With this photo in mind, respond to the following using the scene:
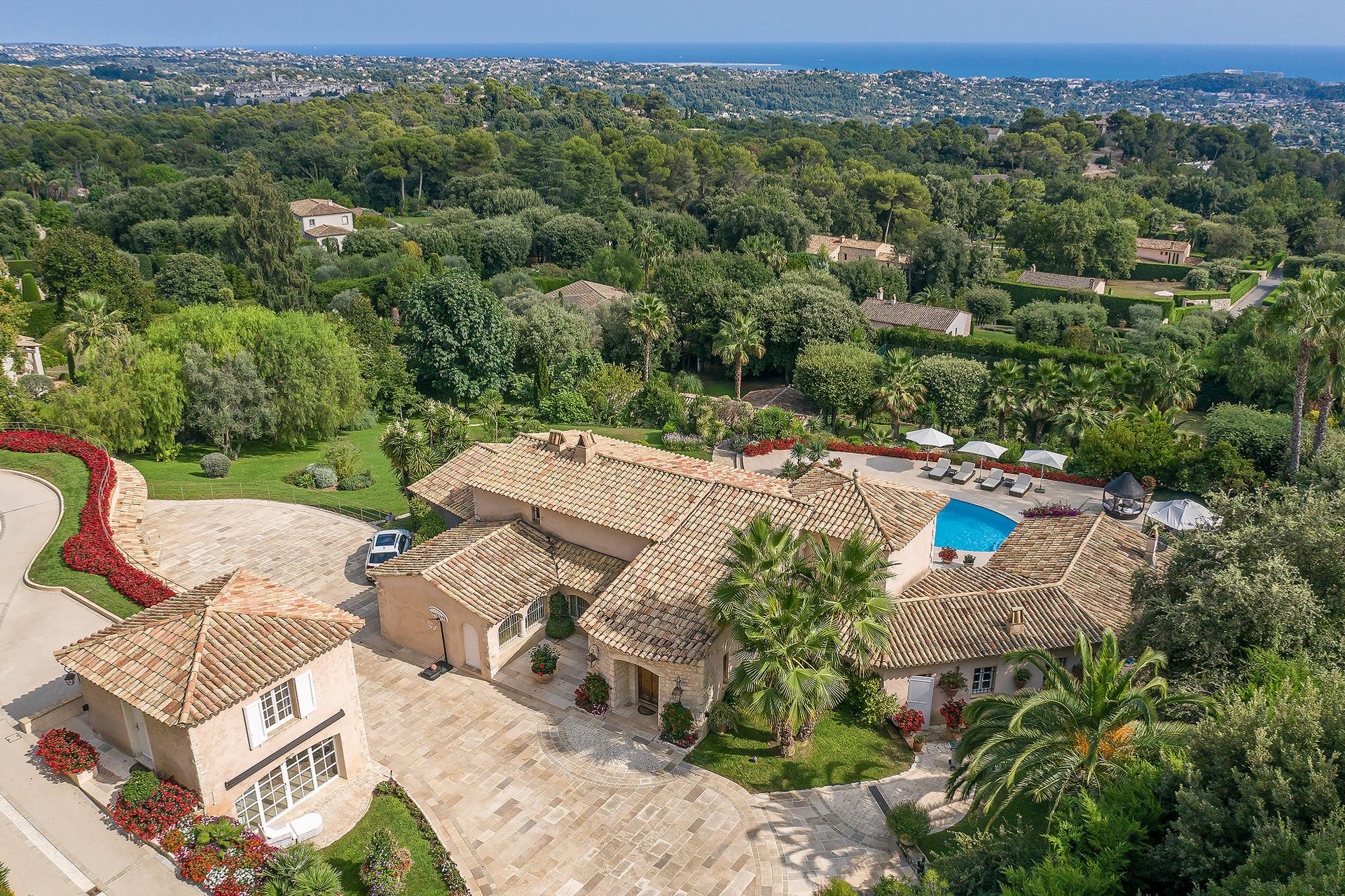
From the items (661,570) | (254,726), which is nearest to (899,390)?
(661,570)

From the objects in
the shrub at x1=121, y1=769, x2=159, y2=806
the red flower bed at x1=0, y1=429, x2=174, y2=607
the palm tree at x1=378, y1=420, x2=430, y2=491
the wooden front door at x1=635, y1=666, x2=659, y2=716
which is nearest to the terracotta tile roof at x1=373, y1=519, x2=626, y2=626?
the wooden front door at x1=635, y1=666, x2=659, y2=716

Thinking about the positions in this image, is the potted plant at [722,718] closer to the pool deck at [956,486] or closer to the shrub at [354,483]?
the pool deck at [956,486]

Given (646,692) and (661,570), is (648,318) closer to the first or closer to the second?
(661,570)

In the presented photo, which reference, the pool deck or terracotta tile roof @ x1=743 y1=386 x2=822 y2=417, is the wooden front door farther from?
terracotta tile roof @ x1=743 y1=386 x2=822 y2=417

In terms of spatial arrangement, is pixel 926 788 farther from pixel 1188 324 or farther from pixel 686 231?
pixel 686 231

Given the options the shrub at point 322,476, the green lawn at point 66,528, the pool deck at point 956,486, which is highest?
the green lawn at point 66,528

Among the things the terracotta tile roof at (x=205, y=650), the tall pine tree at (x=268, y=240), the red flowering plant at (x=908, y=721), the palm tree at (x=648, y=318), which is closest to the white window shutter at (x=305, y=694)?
the terracotta tile roof at (x=205, y=650)
